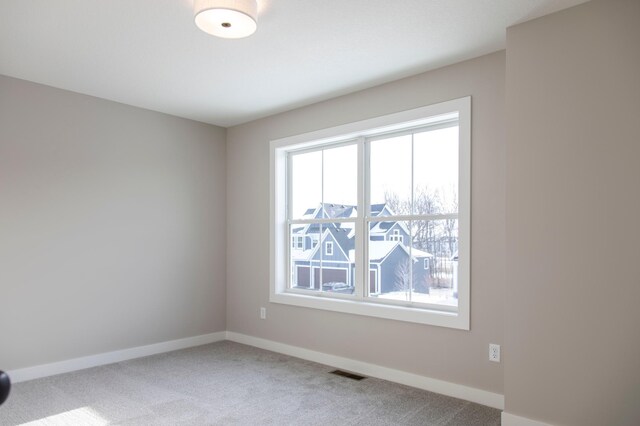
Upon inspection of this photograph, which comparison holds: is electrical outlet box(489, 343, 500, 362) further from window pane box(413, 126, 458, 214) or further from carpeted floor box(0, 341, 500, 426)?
window pane box(413, 126, 458, 214)

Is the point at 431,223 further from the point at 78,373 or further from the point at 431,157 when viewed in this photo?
the point at 78,373

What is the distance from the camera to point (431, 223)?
12.2ft

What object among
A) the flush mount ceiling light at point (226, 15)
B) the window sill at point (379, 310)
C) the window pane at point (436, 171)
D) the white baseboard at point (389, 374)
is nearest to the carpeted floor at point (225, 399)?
the white baseboard at point (389, 374)

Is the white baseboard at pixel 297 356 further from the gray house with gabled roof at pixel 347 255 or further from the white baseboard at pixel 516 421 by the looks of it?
the gray house with gabled roof at pixel 347 255

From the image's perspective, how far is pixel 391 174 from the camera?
402 cm

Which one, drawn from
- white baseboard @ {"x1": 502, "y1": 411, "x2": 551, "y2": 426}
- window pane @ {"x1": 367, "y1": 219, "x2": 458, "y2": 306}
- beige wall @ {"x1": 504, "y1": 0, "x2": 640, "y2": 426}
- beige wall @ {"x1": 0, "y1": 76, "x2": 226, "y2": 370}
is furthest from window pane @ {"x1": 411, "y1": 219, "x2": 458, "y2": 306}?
beige wall @ {"x1": 0, "y1": 76, "x2": 226, "y2": 370}

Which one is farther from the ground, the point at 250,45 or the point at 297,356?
the point at 250,45

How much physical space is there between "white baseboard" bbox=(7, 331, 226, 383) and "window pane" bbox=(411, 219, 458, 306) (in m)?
2.65

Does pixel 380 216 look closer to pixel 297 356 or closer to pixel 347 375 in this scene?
pixel 347 375

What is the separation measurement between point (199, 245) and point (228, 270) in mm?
500

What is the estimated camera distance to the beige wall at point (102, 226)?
12.5 feet

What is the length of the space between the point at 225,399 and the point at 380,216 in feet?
6.60

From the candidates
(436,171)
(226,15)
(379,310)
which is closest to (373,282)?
(379,310)

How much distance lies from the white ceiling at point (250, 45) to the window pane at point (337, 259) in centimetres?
133
